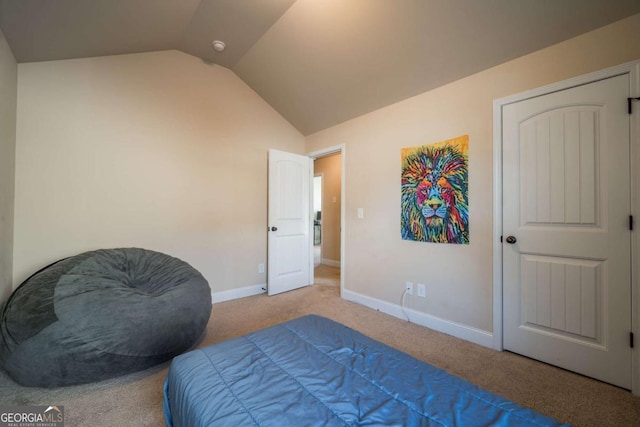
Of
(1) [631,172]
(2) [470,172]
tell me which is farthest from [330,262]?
(1) [631,172]

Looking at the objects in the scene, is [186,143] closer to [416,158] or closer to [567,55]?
[416,158]

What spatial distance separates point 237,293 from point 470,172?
3042mm

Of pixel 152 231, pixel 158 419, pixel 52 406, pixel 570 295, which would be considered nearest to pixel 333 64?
pixel 152 231

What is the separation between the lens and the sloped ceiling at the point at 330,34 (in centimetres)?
175

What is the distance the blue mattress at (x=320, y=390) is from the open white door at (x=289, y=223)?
229 centimetres

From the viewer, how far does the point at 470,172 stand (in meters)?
2.26

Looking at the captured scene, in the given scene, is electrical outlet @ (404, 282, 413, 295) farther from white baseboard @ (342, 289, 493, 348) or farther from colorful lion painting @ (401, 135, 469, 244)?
colorful lion painting @ (401, 135, 469, 244)

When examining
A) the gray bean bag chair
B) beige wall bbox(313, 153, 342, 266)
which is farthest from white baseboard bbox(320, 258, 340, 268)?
the gray bean bag chair

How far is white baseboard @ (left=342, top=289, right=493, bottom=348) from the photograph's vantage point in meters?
2.19

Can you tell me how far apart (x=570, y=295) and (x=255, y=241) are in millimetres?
3248

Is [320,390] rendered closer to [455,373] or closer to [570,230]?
[455,373]

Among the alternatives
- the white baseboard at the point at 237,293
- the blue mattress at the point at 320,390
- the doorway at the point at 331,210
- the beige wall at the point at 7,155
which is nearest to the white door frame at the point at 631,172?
the blue mattress at the point at 320,390

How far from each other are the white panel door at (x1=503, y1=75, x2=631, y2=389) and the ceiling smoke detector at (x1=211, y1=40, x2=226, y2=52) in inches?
115

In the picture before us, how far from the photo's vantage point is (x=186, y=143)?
9.93ft
